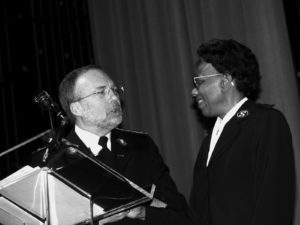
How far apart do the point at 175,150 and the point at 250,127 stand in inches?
63.8

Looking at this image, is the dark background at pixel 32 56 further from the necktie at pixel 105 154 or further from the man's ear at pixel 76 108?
the necktie at pixel 105 154

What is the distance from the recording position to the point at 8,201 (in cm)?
240

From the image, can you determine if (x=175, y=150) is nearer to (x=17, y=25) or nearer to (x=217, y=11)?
(x=217, y=11)

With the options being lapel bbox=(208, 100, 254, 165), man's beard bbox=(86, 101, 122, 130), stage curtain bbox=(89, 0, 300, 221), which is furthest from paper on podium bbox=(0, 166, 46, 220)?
stage curtain bbox=(89, 0, 300, 221)

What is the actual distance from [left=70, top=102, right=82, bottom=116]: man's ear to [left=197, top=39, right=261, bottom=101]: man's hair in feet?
2.56

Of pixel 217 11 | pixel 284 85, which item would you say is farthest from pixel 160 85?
pixel 284 85

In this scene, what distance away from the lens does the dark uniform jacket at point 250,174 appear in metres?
2.69

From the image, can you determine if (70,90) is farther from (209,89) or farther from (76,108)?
(209,89)

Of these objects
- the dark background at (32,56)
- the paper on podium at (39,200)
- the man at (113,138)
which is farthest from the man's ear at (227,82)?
the dark background at (32,56)

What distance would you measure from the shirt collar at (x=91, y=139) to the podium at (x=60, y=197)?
615 millimetres

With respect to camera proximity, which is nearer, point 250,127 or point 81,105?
point 250,127

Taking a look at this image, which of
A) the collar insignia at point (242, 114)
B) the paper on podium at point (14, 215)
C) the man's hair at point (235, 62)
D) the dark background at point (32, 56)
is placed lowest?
the paper on podium at point (14, 215)

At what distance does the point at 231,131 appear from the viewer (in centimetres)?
297

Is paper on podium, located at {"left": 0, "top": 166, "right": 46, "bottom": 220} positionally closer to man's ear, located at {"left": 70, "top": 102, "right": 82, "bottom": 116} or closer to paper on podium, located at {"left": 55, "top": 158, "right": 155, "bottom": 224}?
paper on podium, located at {"left": 55, "top": 158, "right": 155, "bottom": 224}
